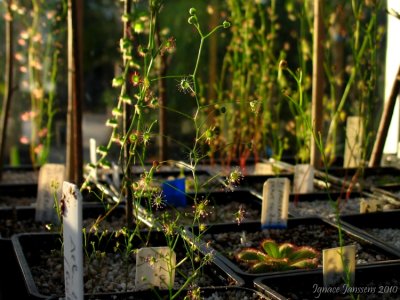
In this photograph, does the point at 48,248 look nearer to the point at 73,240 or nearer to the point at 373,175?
the point at 73,240

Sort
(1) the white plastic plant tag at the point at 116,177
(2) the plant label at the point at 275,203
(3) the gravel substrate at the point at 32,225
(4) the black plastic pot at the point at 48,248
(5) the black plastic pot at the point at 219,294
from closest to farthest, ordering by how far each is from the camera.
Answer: (5) the black plastic pot at the point at 219,294
(4) the black plastic pot at the point at 48,248
(2) the plant label at the point at 275,203
(3) the gravel substrate at the point at 32,225
(1) the white plastic plant tag at the point at 116,177

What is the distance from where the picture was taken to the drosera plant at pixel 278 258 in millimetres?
1803

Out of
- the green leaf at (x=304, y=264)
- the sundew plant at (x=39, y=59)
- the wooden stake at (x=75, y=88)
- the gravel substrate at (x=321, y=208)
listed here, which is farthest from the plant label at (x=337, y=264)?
the sundew plant at (x=39, y=59)

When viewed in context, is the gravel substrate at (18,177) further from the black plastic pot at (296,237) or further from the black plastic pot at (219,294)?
the black plastic pot at (219,294)

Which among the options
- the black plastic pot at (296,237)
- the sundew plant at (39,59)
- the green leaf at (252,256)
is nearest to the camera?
the green leaf at (252,256)

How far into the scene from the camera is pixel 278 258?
1860mm

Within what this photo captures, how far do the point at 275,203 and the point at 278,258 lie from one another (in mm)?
350

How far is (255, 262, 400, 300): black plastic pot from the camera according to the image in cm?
162

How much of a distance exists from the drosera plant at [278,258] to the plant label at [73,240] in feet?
1.81

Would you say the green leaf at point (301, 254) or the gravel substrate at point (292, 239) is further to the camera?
the gravel substrate at point (292, 239)

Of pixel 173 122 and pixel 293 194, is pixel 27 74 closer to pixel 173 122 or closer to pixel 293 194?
pixel 173 122

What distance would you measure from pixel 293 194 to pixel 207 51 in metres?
2.26

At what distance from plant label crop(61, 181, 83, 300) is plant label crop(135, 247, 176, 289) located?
7.0 inches

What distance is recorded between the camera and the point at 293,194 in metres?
2.70
